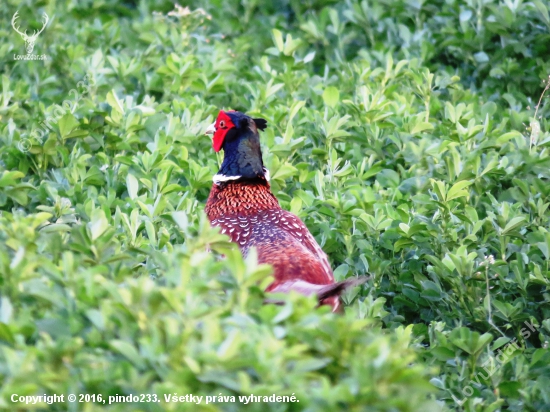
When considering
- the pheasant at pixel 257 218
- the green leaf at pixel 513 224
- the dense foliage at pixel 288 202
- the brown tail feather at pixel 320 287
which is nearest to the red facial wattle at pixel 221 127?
the pheasant at pixel 257 218

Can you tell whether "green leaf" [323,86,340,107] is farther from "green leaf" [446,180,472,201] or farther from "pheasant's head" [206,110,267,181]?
"green leaf" [446,180,472,201]

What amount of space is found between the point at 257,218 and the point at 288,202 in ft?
2.82

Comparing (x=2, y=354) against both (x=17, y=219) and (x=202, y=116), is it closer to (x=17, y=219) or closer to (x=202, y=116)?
(x=17, y=219)

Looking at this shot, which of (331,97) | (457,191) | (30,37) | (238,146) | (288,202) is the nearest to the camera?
(457,191)

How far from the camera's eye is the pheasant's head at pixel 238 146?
18.5 feet

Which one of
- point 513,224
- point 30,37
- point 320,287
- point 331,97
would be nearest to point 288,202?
point 331,97

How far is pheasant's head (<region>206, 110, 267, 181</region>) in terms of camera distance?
5645 mm

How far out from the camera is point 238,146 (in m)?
5.74

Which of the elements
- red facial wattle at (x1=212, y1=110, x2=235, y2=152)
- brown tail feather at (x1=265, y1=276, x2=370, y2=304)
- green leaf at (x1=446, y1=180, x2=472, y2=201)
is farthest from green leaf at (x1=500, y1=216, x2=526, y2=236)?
red facial wattle at (x1=212, y1=110, x2=235, y2=152)

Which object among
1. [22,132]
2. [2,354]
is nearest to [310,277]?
[2,354]

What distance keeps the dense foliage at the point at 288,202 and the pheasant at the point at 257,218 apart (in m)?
0.24

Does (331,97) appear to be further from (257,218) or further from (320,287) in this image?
(320,287)

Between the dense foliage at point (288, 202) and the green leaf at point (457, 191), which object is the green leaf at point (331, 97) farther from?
the green leaf at point (457, 191)

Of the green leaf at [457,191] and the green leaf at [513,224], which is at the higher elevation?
the green leaf at [457,191]
